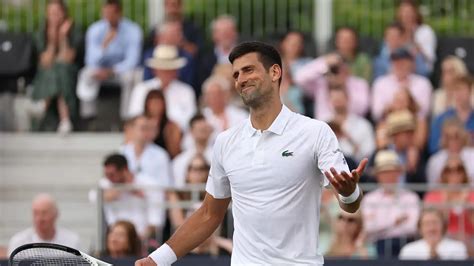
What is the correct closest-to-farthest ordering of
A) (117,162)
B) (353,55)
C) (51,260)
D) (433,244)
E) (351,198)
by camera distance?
(351,198), (51,260), (433,244), (117,162), (353,55)

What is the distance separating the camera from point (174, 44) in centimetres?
1563

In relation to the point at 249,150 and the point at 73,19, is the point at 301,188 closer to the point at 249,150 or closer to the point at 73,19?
the point at 249,150

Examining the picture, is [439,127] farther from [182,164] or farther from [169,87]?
[169,87]

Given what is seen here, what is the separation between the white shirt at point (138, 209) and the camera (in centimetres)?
1320

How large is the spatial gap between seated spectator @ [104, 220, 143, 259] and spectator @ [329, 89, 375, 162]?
2.59 meters

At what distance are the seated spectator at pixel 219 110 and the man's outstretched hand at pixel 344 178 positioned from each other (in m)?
6.89

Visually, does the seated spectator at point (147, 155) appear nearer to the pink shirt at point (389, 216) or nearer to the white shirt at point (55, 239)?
the white shirt at point (55, 239)

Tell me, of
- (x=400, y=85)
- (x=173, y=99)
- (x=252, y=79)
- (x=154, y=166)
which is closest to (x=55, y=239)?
(x=154, y=166)

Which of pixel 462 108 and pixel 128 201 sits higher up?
pixel 462 108

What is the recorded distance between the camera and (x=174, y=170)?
14125 millimetres

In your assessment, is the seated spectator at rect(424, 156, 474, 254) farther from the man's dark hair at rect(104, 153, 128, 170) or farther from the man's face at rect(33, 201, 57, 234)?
the man's face at rect(33, 201, 57, 234)

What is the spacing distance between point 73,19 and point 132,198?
379 cm

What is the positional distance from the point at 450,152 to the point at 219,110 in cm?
222

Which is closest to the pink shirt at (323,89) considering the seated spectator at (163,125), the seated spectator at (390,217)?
the seated spectator at (163,125)
